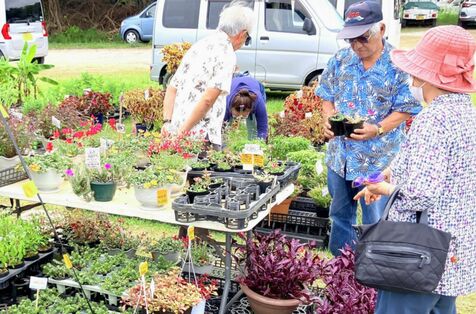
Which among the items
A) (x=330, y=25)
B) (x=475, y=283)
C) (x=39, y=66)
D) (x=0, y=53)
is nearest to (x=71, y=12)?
(x=0, y=53)

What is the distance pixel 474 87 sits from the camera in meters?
2.00

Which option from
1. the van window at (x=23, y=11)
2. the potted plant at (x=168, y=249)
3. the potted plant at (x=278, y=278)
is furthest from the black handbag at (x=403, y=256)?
the van window at (x=23, y=11)

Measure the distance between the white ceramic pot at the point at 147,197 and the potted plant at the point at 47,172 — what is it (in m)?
0.49

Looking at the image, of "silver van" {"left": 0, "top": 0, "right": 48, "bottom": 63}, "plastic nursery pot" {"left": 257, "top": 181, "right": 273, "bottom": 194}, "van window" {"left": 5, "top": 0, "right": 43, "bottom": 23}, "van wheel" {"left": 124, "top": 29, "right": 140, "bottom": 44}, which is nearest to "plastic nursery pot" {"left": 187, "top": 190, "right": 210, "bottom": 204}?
"plastic nursery pot" {"left": 257, "top": 181, "right": 273, "bottom": 194}

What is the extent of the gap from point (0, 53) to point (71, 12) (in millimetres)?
9265

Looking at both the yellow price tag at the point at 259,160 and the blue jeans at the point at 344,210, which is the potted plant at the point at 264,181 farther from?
the blue jeans at the point at 344,210

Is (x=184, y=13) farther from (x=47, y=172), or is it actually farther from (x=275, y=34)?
(x=47, y=172)

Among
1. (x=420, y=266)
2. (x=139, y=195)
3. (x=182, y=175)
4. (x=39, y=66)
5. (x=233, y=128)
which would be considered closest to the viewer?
(x=420, y=266)

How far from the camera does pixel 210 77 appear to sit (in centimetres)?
339

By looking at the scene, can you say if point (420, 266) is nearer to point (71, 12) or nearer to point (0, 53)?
point (0, 53)

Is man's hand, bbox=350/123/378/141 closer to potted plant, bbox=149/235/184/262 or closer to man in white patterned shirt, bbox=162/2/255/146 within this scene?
man in white patterned shirt, bbox=162/2/255/146

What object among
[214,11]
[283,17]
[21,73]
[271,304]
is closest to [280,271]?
[271,304]

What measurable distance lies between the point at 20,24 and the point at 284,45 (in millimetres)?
6661

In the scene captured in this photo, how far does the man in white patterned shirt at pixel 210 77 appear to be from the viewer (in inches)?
131
